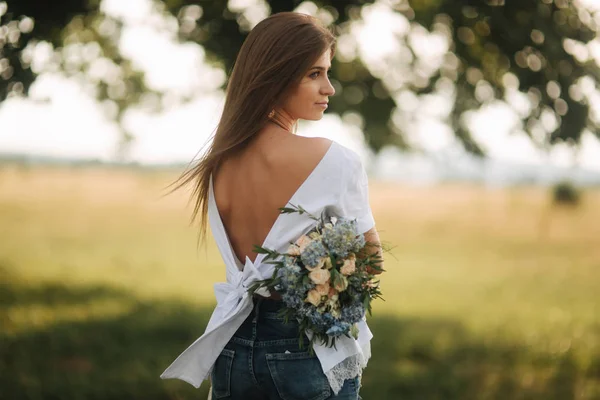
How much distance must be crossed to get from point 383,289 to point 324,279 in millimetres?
11296

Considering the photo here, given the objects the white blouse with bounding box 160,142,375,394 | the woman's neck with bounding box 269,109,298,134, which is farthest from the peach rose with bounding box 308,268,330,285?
the woman's neck with bounding box 269,109,298,134

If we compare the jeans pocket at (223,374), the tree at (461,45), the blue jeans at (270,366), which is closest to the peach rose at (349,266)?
the blue jeans at (270,366)

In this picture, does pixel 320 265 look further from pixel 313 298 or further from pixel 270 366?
pixel 270 366

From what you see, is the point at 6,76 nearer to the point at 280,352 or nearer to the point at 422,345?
the point at 280,352

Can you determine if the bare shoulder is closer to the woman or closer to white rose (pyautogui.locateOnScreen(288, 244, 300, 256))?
the woman

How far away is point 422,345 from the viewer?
793 cm

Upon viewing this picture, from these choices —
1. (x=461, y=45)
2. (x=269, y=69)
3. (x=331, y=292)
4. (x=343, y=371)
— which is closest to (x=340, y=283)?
(x=331, y=292)

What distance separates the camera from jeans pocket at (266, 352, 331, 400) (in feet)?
6.86

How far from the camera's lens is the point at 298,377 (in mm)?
2094

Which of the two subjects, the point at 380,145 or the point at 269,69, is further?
the point at 380,145

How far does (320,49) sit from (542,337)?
7.74 metres

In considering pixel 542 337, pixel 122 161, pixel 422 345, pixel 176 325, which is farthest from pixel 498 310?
pixel 122 161

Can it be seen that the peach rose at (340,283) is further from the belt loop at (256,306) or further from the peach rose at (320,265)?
the belt loop at (256,306)

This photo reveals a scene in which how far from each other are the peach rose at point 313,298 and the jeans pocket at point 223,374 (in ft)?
1.06
